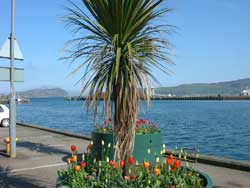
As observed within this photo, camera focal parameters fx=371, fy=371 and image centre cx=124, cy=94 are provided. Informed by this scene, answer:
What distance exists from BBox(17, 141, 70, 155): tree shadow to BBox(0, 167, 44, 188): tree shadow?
10.3 ft

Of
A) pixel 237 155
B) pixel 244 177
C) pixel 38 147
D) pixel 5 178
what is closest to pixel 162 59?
pixel 244 177

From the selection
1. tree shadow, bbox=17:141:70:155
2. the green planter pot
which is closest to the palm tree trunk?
the green planter pot

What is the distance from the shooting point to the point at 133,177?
4754mm

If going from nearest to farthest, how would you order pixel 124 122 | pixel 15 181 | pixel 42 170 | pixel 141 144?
pixel 124 122 < pixel 15 181 < pixel 141 144 < pixel 42 170

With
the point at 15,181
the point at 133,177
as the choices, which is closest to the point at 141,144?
the point at 15,181

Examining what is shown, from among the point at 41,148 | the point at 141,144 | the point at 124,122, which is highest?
the point at 124,122

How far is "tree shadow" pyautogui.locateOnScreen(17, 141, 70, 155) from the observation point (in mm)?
11500

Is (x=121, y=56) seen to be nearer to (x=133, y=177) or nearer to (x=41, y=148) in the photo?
(x=133, y=177)

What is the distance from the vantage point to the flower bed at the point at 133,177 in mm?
4852

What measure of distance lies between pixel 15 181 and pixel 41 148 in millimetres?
4993

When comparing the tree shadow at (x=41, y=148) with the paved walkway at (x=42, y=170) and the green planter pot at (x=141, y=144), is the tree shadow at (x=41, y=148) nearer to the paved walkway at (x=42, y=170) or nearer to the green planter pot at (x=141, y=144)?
the paved walkway at (x=42, y=170)

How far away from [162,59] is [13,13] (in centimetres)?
682

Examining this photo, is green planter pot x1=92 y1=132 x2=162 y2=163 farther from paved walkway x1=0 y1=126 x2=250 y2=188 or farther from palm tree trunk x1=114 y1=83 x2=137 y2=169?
palm tree trunk x1=114 y1=83 x2=137 y2=169

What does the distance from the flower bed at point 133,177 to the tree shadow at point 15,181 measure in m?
2.09
